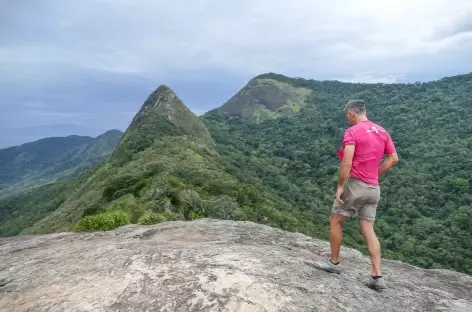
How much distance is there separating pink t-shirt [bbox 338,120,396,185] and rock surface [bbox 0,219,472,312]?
219 centimetres

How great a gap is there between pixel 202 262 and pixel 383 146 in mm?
4122

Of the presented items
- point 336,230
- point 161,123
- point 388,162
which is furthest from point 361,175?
point 161,123

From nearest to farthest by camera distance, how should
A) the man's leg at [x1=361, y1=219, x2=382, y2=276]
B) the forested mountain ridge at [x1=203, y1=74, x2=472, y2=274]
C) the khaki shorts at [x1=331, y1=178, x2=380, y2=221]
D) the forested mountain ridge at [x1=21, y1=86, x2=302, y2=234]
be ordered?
the khaki shorts at [x1=331, y1=178, x2=380, y2=221] < the man's leg at [x1=361, y1=219, x2=382, y2=276] < the forested mountain ridge at [x1=21, y1=86, x2=302, y2=234] < the forested mountain ridge at [x1=203, y1=74, x2=472, y2=274]

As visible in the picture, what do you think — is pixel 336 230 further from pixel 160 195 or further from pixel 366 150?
→ pixel 160 195

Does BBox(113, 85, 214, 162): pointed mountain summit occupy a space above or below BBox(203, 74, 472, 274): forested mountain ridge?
above

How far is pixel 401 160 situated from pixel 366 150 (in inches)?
3952

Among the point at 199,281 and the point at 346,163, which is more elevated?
the point at 346,163

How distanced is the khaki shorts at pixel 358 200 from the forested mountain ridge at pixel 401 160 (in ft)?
127

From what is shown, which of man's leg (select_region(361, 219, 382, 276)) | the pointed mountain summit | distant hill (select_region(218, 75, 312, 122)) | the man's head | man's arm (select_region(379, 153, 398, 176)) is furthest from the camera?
distant hill (select_region(218, 75, 312, 122))

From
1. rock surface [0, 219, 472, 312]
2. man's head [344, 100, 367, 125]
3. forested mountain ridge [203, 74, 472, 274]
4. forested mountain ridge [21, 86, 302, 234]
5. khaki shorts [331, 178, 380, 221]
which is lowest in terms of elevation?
forested mountain ridge [203, 74, 472, 274]

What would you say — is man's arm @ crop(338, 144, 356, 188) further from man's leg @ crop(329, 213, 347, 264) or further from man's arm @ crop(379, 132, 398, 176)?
man's arm @ crop(379, 132, 398, 176)

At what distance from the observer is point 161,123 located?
78.1 metres

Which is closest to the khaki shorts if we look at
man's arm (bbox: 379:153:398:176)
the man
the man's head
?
the man

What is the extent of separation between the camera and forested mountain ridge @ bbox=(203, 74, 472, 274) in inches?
2382
